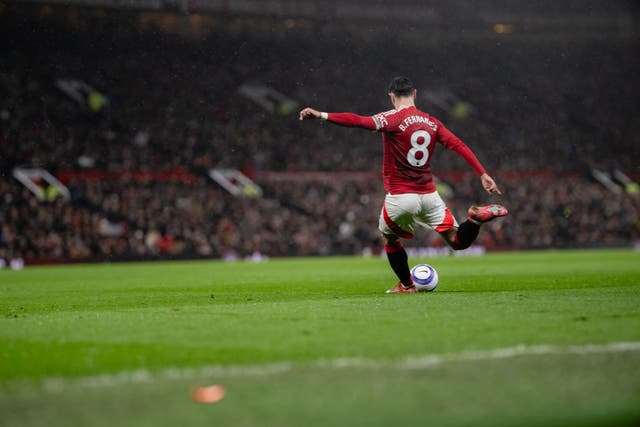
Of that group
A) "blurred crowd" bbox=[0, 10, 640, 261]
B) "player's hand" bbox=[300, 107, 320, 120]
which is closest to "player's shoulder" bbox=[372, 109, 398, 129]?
"player's hand" bbox=[300, 107, 320, 120]

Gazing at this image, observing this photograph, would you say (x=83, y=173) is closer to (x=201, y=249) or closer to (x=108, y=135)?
(x=108, y=135)

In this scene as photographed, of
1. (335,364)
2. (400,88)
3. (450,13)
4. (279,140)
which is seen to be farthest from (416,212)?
(450,13)


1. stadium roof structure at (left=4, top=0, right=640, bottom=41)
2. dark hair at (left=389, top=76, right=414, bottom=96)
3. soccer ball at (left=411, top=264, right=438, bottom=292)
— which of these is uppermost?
stadium roof structure at (left=4, top=0, right=640, bottom=41)

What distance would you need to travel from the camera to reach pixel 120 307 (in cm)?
1098

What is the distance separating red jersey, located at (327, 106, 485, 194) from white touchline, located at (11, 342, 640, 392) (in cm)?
580

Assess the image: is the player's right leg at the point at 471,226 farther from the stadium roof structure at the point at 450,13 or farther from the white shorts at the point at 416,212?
the stadium roof structure at the point at 450,13

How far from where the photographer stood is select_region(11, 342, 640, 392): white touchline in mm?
5094

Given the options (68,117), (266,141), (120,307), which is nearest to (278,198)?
(266,141)

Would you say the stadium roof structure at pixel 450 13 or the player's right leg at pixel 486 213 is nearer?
the player's right leg at pixel 486 213

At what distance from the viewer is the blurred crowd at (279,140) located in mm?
38500

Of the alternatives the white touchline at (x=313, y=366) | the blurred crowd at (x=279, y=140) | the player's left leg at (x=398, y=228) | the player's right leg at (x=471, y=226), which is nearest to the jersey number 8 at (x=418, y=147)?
the player's left leg at (x=398, y=228)

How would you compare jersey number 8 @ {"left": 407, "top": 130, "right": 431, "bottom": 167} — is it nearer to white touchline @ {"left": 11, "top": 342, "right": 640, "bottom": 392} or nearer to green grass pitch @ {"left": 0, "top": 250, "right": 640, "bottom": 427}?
green grass pitch @ {"left": 0, "top": 250, "right": 640, "bottom": 427}

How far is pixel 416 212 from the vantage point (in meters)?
11.6

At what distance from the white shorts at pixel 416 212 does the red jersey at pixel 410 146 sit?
0.37ft
